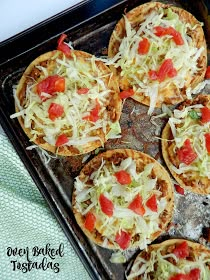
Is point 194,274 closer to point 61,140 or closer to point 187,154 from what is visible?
point 187,154

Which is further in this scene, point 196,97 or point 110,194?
point 196,97

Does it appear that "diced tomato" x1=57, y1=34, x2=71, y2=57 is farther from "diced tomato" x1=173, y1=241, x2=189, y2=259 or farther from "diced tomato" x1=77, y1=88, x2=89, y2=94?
"diced tomato" x1=173, y1=241, x2=189, y2=259

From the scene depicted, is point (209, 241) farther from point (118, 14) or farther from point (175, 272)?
point (118, 14)

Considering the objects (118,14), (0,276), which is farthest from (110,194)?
(118,14)

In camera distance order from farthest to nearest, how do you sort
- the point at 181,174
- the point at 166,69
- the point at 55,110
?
the point at 181,174 → the point at 166,69 → the point at 55,110

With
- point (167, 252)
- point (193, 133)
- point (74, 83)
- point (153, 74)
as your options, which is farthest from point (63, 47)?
point (167, 252)

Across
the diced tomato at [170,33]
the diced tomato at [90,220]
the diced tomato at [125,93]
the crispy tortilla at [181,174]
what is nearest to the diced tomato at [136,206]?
the diced tomato at [90,220]
